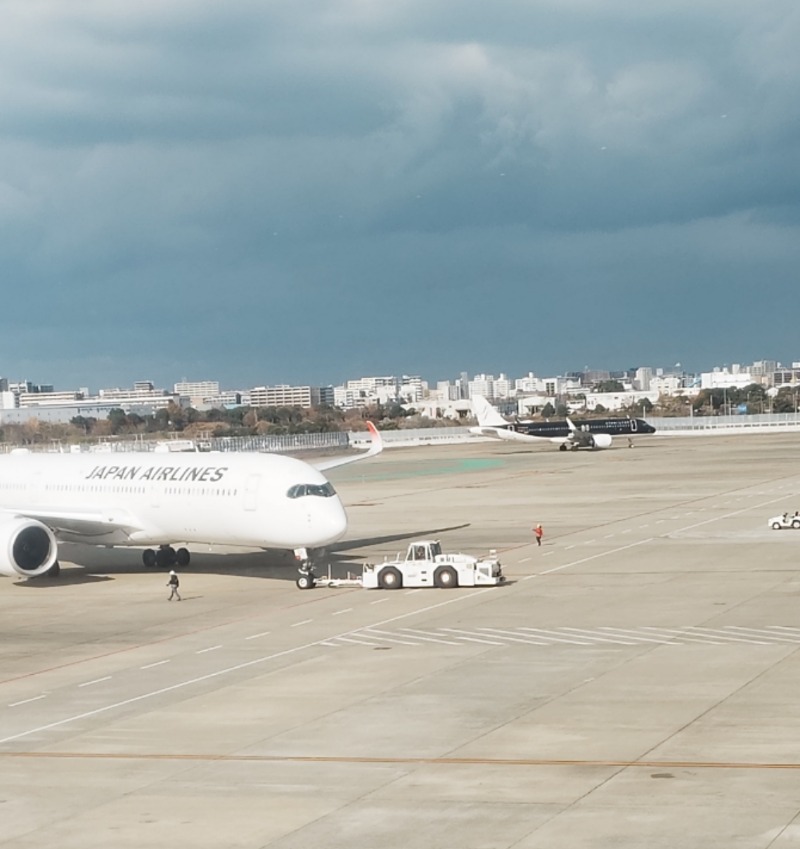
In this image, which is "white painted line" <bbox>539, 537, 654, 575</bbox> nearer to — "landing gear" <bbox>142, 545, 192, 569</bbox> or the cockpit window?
the cockpit window

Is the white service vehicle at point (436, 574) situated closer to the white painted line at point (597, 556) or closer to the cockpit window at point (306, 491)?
the cockpit window at point (306, 491)

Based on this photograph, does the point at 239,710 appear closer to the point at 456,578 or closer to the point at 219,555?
the point at 456,578

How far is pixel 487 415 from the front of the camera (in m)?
190

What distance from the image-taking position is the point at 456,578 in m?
50.9

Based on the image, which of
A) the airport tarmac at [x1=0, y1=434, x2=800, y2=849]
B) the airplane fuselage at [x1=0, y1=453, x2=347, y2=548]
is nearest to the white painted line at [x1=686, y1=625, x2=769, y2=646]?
the airport tarmac at [x1=0, y1=434, x2=800, y2=849]

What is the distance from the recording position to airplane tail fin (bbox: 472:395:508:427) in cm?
18900

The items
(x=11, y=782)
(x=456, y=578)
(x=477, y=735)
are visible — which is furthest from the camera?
(x=456, y=578)

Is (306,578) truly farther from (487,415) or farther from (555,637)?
(487,415)

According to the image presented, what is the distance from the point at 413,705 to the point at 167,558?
105 ft

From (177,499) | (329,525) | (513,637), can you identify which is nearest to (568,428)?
(177,499)

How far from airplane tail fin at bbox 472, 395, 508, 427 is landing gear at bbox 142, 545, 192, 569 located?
129 m

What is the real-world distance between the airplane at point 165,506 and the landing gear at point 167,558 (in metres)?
0.04

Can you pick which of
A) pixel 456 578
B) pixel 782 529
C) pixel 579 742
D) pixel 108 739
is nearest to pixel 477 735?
pixel 579 742

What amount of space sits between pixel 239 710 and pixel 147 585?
25.2 meters
